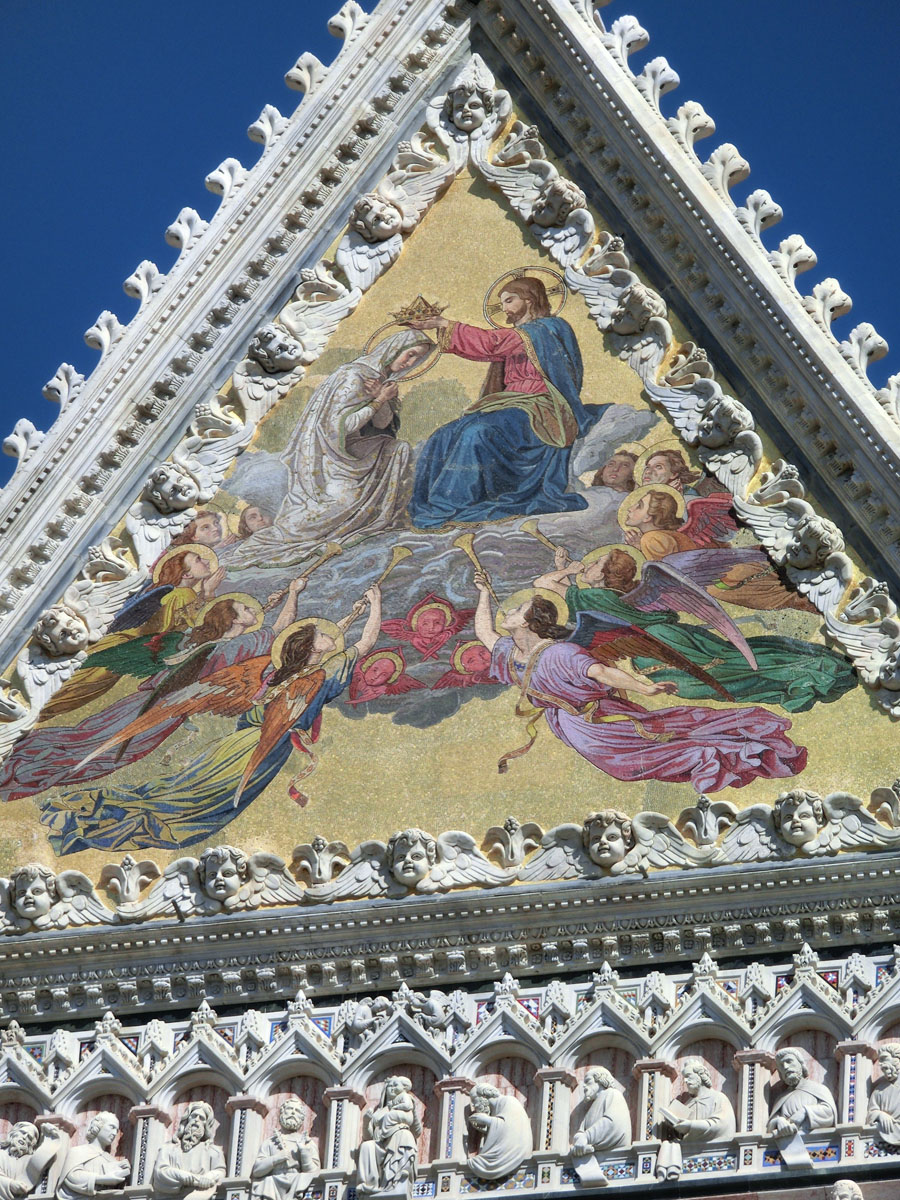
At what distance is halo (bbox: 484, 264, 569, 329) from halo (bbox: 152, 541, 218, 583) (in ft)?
5.32

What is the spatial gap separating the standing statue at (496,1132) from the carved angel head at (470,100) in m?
4.95

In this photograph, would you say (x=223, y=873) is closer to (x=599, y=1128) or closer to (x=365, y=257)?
(x=599, y=1128)

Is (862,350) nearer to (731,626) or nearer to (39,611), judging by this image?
(731,626)

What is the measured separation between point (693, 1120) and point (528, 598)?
2.54m

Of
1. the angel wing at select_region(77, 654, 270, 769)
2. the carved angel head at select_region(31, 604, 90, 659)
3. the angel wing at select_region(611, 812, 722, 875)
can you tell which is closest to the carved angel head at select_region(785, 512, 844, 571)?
the angel wing at select_region(611, 812, 722, 875)

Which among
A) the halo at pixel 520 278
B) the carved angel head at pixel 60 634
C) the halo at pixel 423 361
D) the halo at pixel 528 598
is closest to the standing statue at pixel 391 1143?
the halo at pixel 528 598

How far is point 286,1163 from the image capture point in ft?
36.0

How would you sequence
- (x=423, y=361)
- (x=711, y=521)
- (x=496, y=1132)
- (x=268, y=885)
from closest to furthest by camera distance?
(x=496, y=1132) → (x=268, y=885) → (x=711, y=521) → (x=423, y=361)

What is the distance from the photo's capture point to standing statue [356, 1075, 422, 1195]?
10820 mm

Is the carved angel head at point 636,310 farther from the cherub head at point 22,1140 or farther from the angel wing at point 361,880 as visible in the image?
the cherub head at point 22,1140

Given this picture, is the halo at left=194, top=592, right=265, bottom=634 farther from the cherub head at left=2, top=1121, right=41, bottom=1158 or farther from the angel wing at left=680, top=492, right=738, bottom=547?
the cherub head at left=2, top=1121, right=41, bottom=1158

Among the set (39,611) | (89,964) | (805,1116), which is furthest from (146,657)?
(805,1116)

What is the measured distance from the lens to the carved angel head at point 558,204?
13625 millimetres

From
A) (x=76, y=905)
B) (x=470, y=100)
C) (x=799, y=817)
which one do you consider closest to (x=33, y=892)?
(x=76, y=905)
